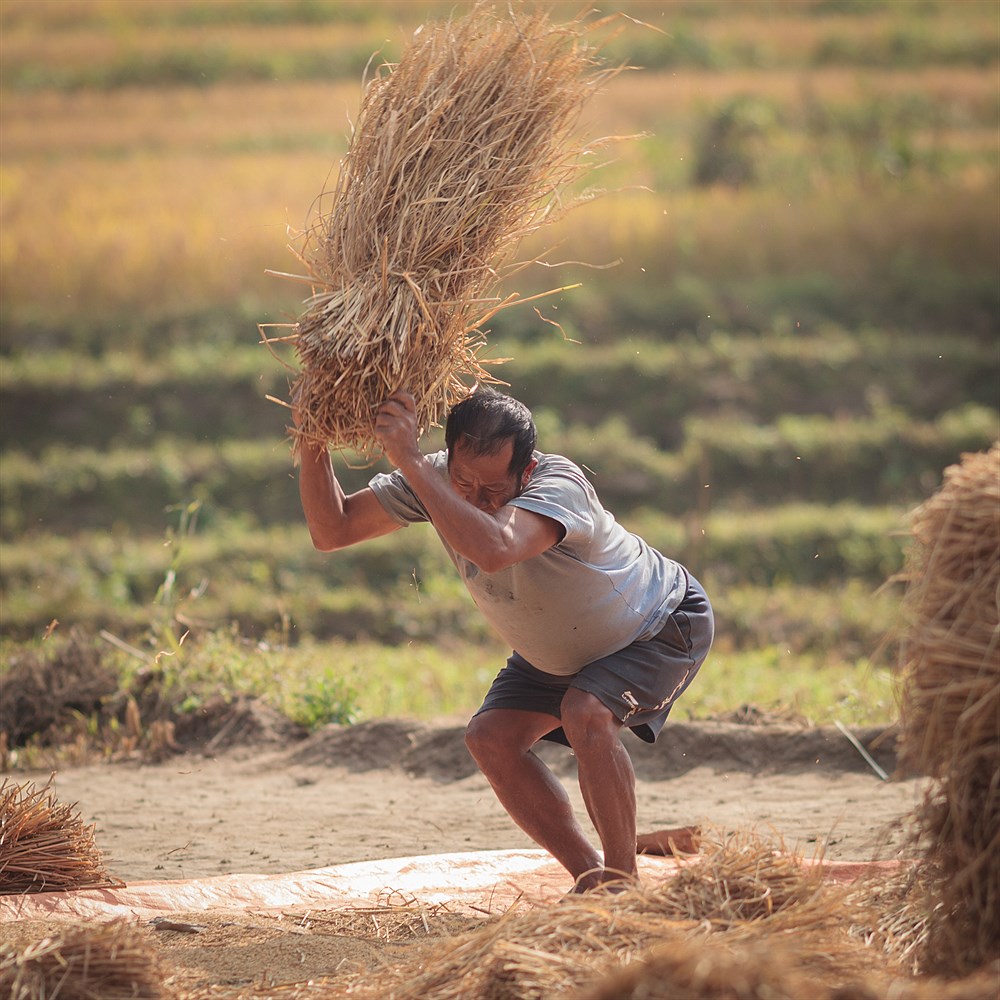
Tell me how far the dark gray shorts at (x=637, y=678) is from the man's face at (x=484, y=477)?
476 mm

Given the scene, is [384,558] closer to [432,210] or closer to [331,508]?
[331,508]

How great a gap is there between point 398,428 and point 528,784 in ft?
3.16

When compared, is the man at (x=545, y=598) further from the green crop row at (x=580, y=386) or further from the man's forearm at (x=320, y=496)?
the green crop row at (x=580, y=386)

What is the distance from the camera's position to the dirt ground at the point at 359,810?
2.82 meters

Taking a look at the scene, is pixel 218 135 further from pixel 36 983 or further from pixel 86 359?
pixel 36 983

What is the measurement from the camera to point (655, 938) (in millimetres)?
2234

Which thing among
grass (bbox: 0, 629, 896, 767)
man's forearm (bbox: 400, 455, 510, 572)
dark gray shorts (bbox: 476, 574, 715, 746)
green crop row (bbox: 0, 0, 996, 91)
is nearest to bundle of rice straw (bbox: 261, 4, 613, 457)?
man's forearm (bbox: 400, 455, 510, 572)

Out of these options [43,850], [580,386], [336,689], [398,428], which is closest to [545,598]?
[398,428]

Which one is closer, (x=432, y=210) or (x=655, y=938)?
(x=655, y=938)

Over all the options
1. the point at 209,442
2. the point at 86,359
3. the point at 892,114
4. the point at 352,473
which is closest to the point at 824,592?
the point at 352,473

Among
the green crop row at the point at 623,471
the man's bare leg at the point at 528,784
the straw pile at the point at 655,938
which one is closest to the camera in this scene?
the straw pile at the point at 655,938

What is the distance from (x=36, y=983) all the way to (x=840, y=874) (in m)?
1.96

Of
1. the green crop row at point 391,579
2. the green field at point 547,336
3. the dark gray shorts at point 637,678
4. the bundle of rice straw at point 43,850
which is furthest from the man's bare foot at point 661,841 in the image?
the green crop row at point 391,579

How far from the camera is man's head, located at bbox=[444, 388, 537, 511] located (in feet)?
9.46
